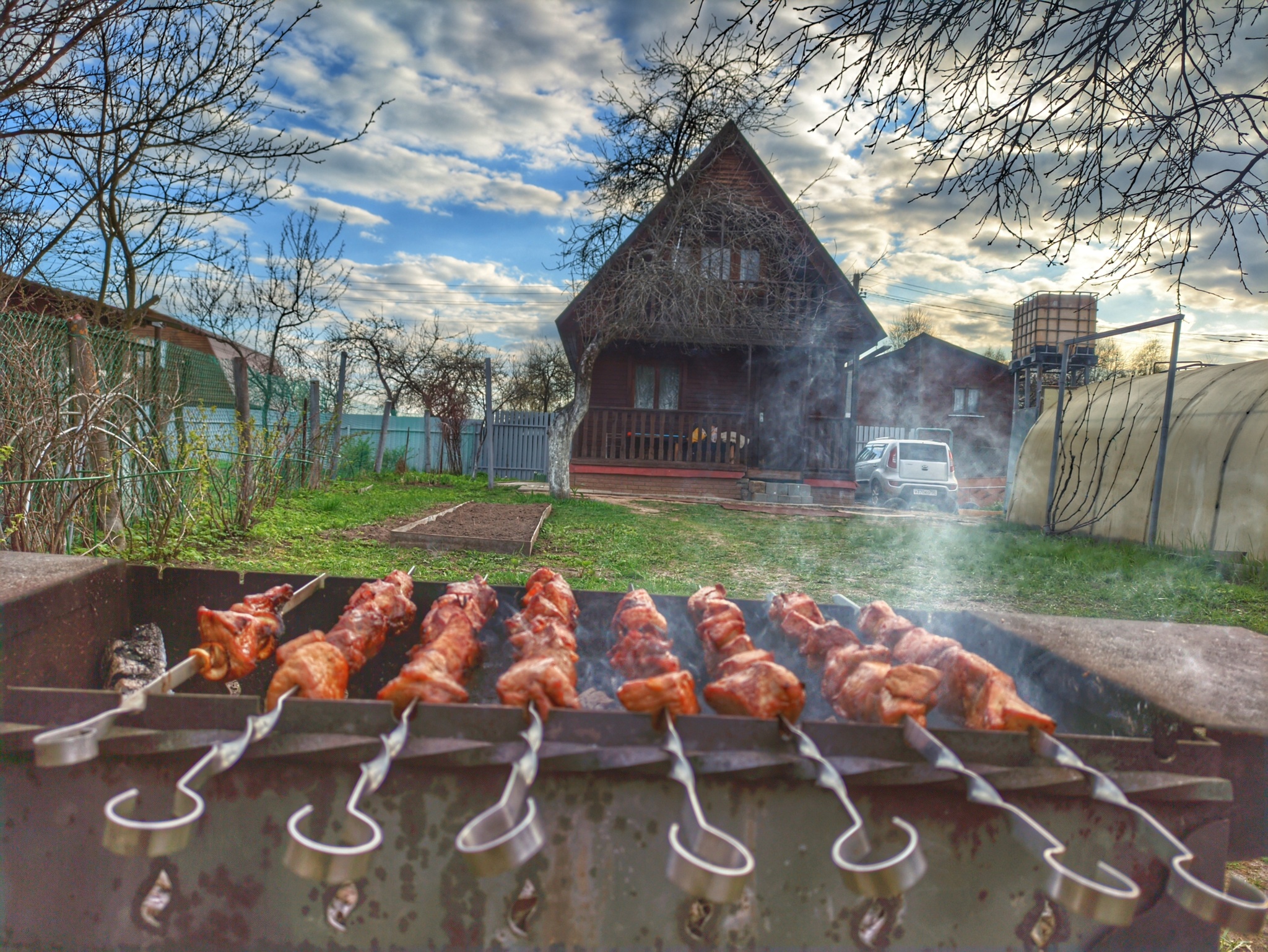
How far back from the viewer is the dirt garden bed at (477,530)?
24.7ft

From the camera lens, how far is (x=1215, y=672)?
1.85 metres

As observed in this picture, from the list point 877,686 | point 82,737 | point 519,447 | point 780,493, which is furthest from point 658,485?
point 82,737

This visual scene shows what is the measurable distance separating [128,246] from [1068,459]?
1285cm

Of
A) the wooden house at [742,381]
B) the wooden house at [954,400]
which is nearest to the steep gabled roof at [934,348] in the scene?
the wooden house at [954,400]

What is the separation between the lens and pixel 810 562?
807 centimetres

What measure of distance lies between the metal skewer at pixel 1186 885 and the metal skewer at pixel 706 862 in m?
0.63

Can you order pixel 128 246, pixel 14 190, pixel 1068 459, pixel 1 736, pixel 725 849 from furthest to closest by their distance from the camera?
pixel 1068 459 < pixel 128 246 < pixel 14 190 < pixel 1 736 < pixel 725 849

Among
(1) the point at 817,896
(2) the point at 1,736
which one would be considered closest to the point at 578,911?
(1) the point at 817,896

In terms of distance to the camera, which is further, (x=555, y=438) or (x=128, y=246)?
(x=555, y=438)

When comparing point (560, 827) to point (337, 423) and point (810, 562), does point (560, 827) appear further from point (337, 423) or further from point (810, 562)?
point (337, 423)

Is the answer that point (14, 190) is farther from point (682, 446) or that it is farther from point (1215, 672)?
point (682, 446)

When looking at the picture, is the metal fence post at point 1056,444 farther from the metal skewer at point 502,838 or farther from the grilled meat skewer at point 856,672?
the metal skewer at point 502,838

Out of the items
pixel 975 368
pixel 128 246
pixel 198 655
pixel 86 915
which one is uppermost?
pixel 975 368

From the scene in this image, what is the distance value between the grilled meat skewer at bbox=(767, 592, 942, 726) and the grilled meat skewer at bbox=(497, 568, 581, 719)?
0.72 meters
